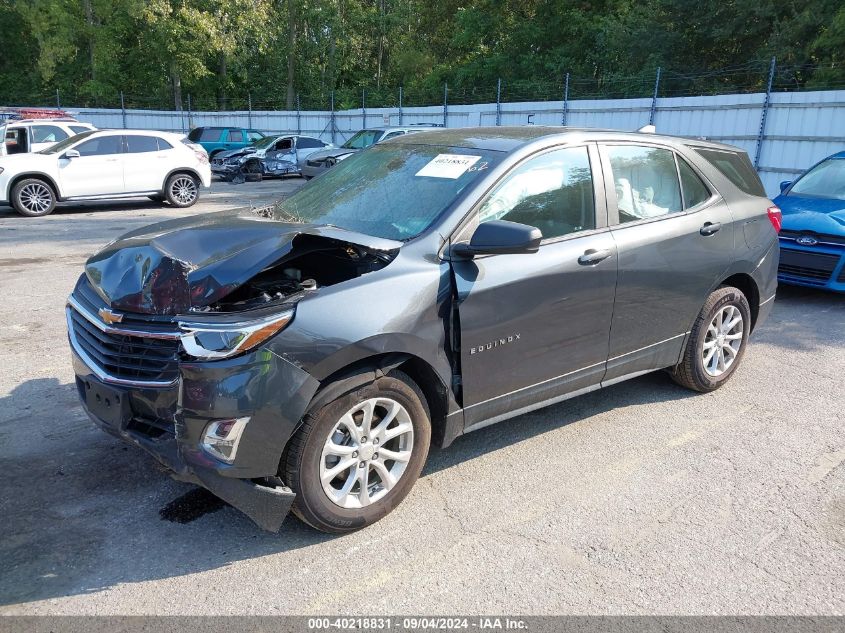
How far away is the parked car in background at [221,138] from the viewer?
26.0m

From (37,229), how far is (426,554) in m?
11.2

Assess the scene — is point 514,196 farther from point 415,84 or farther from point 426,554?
point 415,84

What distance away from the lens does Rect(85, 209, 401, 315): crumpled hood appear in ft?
10.1

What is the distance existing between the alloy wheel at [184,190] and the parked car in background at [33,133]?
2479 millimetres

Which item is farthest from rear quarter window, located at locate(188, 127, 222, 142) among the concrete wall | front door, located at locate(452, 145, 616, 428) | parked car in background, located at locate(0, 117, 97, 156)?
front door, located at locate(452, 145, 616, 428)

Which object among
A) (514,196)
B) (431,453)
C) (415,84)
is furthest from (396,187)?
(415,84)

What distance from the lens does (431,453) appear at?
4070mm

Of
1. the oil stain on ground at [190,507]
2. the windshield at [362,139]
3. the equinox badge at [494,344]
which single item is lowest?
the oil stain on ground at [190,507]

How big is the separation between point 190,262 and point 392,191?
126 cm

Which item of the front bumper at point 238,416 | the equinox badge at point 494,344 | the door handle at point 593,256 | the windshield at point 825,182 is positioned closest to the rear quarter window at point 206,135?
the windshield at point 825,182

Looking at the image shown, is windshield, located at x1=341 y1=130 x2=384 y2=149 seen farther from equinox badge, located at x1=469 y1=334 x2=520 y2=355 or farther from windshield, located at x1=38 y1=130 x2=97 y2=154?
equinox badge, located at x1=469 y1=334 x2=520 y2=355

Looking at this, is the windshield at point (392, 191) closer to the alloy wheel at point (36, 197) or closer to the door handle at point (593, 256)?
the door handle at point (593, 256)

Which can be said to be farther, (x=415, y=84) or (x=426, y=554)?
(x=415, y=84)

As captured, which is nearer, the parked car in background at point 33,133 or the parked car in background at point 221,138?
the parked car in background at point 33,133
